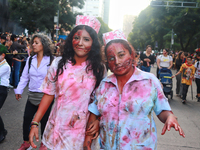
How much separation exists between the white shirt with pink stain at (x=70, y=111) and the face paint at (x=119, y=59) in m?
0.31

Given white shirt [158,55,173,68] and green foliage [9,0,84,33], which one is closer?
white shirt [158,55,173,68]

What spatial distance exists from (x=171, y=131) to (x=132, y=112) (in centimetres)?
361

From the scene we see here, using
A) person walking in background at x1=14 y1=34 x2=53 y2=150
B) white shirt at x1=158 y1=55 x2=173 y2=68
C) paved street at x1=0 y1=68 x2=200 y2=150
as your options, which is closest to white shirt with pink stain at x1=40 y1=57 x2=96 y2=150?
person walking in background at x1=14 y1=34 x2=53 y2=150

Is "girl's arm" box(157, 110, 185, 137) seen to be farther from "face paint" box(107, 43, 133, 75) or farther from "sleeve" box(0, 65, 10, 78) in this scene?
"sleeve" box(0, 65, 10, 78)

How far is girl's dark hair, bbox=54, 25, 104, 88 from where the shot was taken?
2.13 meters

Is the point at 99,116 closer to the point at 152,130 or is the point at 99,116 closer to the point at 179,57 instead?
the point at 152,130

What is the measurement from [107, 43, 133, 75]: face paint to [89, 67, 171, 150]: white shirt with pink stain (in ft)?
0.31

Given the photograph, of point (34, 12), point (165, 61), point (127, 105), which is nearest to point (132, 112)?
point (127, 105)

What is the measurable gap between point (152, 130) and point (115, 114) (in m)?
0.33

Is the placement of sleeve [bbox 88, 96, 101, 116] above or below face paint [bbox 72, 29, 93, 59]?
below

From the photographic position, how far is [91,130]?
75.5 inches

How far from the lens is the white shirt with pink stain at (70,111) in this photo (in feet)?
6.56

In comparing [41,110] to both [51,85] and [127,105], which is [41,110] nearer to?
[51,85]

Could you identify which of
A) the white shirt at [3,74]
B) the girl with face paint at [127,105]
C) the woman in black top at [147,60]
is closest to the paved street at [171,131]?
the white shirt at [3,74]
